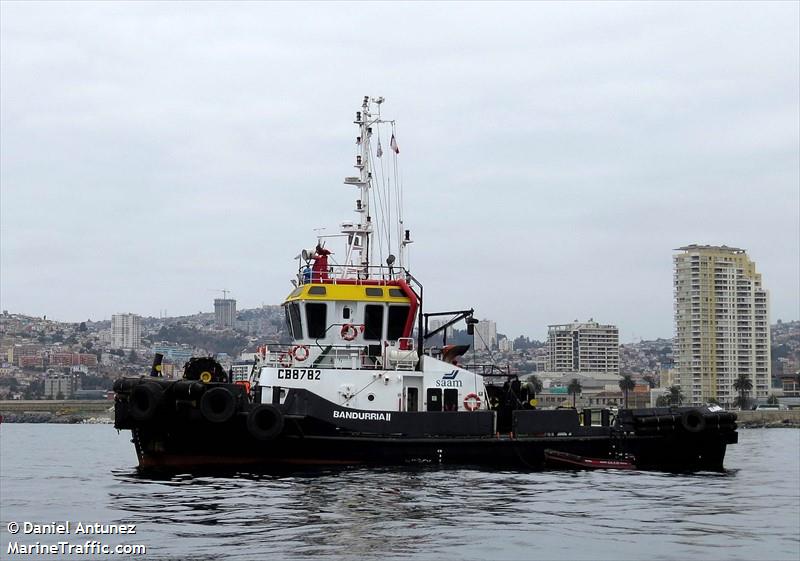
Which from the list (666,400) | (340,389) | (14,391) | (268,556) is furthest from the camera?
(14,391)

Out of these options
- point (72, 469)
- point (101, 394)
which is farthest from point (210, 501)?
point (101, 394)

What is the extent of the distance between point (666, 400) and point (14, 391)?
310 feet

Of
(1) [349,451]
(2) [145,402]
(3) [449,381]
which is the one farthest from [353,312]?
(2) [145,402]

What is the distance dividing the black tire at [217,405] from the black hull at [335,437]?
81 mm

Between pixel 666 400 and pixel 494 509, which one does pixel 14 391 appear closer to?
pixel 666 400

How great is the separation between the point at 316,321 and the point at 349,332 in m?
0.73

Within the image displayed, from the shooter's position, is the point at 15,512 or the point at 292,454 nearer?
the point at 15,512

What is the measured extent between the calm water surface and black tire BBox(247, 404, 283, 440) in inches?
31.8

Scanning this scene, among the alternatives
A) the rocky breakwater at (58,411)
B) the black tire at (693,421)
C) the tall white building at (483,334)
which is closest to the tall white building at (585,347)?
the tall white building at (483,334)

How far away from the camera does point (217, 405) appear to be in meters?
20.0

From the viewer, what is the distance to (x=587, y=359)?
19312cm

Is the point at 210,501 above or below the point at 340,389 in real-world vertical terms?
below

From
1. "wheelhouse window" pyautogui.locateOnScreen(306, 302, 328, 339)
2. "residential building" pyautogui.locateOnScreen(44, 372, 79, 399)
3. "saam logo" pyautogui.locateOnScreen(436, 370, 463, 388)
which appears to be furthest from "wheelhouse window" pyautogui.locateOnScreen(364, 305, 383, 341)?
"residential building" pyautogui.locateOnScreen(44, 372, 79, 399)

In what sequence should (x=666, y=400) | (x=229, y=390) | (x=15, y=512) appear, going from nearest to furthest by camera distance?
1. (x=15, y=512)
2. (x=229, y=390)
3. (x=666, y=400)
